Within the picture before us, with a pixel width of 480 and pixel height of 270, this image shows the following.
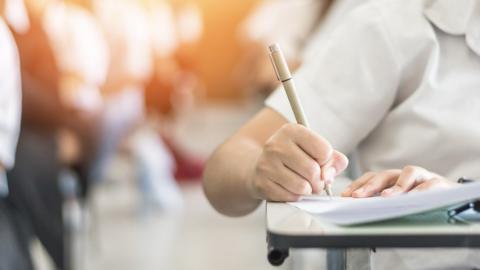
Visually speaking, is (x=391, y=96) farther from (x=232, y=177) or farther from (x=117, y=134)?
(x=117, y=134)

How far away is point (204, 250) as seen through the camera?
3613 millimetres

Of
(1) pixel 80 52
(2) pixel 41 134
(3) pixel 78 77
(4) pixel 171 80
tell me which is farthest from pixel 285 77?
(4) pixel 171 80

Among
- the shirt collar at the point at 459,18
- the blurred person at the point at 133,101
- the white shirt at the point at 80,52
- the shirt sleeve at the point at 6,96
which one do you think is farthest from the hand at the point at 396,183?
the blurred person at the point at 133,101

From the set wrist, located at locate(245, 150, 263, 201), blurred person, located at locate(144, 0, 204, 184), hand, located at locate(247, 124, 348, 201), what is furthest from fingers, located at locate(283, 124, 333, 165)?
blurred person, located at locate(144, 0, 204, 184)

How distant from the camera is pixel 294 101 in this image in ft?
3.18

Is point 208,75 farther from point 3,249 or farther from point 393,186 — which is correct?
point 393,186

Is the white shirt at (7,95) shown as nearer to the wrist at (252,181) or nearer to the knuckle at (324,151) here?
the wrist at (252,181)

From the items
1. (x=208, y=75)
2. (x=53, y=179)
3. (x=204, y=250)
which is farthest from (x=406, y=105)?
(x=208, y=75)

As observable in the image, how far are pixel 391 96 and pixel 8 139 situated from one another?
72cm

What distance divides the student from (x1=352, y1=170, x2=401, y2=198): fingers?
173mm

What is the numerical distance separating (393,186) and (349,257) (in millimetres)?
Result: 119

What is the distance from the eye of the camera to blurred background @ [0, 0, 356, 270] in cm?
246

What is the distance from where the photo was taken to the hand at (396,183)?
0.94 meters

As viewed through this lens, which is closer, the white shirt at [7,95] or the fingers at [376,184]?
the fingers at [376,184]
